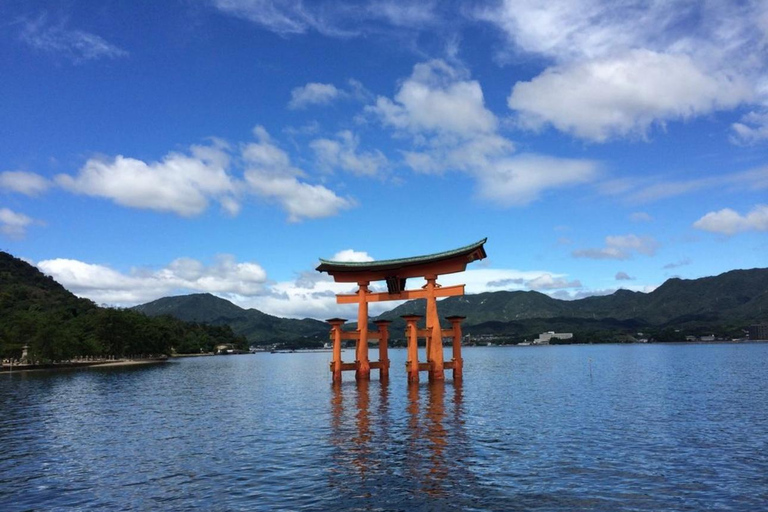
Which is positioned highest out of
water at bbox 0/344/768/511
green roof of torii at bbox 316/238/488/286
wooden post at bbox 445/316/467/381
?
green roof of torii at bbox 316/238/488/286

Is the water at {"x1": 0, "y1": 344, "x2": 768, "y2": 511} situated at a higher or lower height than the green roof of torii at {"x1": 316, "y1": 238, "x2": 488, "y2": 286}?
lower

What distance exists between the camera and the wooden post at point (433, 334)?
160ft

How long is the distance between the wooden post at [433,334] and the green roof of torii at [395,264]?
2.10 metres

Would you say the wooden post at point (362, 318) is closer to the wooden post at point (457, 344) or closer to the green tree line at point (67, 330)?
the wooden post at point (457, 344)

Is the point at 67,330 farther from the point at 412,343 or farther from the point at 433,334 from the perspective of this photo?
the point at 433,334

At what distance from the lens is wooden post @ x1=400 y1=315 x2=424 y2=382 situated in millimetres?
48406

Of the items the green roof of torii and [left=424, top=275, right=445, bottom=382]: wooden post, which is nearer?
the green roof of torii

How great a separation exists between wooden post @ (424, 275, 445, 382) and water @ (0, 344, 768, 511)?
891cm

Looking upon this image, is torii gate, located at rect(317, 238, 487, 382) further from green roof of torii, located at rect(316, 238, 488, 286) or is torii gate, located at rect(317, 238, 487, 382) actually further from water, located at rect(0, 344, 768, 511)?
water, located at rect(0, 344, 768, 511)

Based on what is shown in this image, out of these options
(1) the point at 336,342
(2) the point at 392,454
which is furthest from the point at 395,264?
(2) the point at 392,454

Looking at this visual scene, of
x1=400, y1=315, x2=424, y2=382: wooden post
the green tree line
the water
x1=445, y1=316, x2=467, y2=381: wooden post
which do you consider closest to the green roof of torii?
x1=400, y1=315, x2=424, y2=382: wooden post

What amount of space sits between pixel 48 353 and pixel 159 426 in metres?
69.9

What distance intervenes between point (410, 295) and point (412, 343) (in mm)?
4746

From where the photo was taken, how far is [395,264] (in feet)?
161
